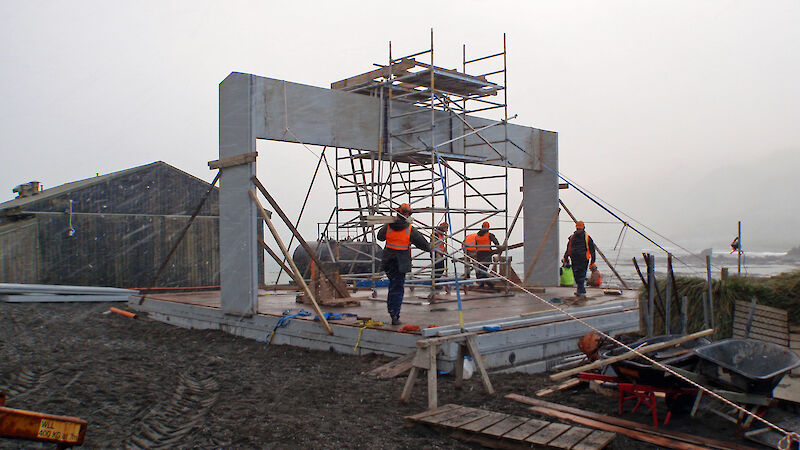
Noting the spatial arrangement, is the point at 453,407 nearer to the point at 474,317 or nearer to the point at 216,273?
the point at 474,317

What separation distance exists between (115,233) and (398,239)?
1290cm

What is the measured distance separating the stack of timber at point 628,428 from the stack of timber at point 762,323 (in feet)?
13.0

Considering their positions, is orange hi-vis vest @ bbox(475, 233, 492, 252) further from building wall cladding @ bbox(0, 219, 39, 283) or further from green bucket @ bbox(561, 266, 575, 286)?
building wall cladding @ bbox(0, 219, 39, 283)

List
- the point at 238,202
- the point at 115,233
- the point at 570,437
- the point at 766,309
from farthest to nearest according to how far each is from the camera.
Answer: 1. the point at 115,233
2. the point at 238,202
3. the point at 766,309
4. the point at 570,437

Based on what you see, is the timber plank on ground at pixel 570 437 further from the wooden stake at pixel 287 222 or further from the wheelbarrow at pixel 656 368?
the wooden stake at pixel 287 222

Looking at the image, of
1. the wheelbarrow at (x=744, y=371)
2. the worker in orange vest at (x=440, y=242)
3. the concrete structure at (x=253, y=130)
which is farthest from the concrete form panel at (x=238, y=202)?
the wheelbarrow at (x=744, y=371)

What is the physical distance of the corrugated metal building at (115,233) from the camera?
17250mm

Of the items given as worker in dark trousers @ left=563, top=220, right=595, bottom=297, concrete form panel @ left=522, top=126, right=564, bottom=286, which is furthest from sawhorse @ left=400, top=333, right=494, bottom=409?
concrete form panel @ left=522, top=126, right=564, bottom=286

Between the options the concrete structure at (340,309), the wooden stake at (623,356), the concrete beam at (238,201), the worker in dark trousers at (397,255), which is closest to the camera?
the wooden stake at (623,356)

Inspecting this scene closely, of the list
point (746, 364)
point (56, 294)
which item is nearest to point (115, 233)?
point (56, 294)

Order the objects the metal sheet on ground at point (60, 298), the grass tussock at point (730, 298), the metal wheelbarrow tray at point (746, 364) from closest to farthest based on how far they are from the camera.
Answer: the metal wheelbarrow tray at point (746, 364), the grass tussock at point (730, 298), the metal sheet on ground at point (60, 298)

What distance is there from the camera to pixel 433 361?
254 inches

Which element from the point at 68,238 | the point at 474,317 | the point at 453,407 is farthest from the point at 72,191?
the point at 453,407

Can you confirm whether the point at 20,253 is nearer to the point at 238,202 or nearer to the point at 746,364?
the point at 238,202
